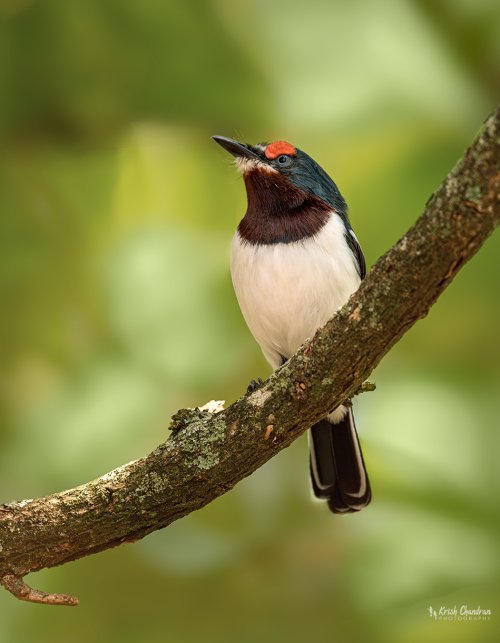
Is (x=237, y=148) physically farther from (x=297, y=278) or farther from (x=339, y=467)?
(x=339, y=467)

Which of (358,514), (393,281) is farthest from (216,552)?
(393,281)

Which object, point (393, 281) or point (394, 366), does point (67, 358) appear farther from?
point (393, 281)

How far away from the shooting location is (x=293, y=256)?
349 centimetres

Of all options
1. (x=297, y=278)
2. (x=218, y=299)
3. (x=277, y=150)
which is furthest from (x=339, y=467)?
(x=277, y=150)

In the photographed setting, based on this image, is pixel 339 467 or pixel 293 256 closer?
pixel 293 256

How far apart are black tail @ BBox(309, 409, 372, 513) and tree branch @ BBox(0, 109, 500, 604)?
131cm

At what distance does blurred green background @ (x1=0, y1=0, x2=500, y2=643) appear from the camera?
4410 mm

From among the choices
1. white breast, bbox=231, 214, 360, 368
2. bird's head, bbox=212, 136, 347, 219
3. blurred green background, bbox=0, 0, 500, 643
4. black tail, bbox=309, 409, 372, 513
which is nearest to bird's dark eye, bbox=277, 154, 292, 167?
bird's head, bbox=212, 136, 347, 219

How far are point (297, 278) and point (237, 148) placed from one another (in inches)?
24.6

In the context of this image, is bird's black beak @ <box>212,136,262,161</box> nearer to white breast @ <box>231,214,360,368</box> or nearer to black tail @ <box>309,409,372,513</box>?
white breast @ <box>231,214,360,368</box>

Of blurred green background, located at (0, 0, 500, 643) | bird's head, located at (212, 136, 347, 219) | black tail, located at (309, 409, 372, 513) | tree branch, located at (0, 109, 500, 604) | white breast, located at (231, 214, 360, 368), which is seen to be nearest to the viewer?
tree branch, located at (0, 109, 500, 604)

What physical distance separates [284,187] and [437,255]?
1606mm

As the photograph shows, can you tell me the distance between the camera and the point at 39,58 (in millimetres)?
4883

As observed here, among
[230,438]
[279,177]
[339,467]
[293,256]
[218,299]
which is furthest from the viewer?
[218,299]
